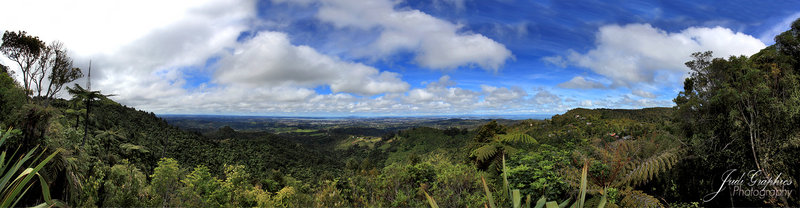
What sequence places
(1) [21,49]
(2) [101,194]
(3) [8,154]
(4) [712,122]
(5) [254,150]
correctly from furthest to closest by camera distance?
(5) [254,150]
(1) [21,49]
(2) [101,194]
(4) [712,122]
(3) [8,154]

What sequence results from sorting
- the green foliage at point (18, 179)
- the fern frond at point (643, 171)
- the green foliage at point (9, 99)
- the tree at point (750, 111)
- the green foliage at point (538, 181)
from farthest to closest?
the green foliage at point (9, 99), the tree at point (750, 111), the fern frond at point (643, 171), the green foliage at point (538, 181), the green foliage at point (18, 179)

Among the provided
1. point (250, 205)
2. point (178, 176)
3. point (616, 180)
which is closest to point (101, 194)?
point (178, 176)

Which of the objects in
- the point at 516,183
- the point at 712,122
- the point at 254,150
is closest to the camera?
the point at 516,183

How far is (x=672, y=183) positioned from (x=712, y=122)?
6.27 feet

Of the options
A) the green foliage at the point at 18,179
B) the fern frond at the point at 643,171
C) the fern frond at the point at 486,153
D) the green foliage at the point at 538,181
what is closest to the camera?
the green foliage at the point at 18,179

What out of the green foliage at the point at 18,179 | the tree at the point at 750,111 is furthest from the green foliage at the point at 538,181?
the tree at the point at 750,111

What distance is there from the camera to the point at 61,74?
16078mm

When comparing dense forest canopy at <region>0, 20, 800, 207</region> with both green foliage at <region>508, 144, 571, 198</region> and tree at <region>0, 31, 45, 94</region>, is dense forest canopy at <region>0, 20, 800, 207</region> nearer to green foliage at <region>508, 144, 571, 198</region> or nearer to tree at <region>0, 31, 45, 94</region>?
green foliage at <region>508, 144, 571, 198</region>

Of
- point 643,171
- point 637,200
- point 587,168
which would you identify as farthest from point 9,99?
point 643,171

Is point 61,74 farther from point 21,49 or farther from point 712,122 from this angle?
point 712,122

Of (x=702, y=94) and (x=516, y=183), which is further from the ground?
(x=702, y=94)

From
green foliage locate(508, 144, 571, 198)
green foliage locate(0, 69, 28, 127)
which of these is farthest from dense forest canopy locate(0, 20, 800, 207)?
green foliage locate(0, 69, 28, 127)

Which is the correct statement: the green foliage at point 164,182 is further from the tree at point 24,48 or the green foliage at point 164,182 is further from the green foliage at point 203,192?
the tree at point 24,48

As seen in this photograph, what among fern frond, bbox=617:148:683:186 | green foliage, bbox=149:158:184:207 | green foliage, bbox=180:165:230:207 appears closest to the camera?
green foliage, bbox=180:165:230:207
